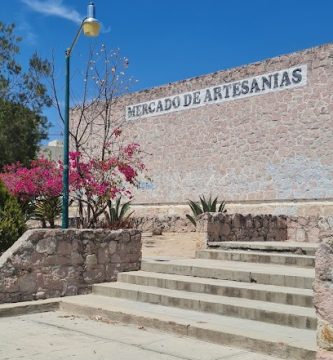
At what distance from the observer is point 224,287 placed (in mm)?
7980

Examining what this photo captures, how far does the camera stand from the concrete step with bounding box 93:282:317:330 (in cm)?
651


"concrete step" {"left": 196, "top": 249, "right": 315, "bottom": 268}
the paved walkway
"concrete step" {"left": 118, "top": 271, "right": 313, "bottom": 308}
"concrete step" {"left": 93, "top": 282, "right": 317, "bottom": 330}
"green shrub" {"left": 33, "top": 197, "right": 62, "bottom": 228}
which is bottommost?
the paved walkway

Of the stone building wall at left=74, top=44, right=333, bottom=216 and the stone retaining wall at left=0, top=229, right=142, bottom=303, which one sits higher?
the stone building wall at left=74, top=44, right=333, bottom=216

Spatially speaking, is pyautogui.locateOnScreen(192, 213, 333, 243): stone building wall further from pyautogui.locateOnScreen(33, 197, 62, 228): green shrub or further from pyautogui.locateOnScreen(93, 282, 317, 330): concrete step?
pyautogui.locateOnScreen(33, 197, 62, 228): green shrub

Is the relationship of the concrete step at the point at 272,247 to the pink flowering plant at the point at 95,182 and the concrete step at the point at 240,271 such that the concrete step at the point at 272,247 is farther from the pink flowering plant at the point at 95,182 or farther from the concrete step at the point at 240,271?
the pink flowering plant at the point at 95,182

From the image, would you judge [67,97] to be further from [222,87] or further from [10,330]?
[222,87]

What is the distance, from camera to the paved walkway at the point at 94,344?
5.84m

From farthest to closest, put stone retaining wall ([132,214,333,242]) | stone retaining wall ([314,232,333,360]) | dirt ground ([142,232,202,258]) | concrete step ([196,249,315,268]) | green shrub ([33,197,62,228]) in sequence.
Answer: green shrub ([33,197,62,228]) → stone retaining wall ([132,214,333,242]) → dirt ground ([142,232,202,258]) → concrete step ([196,249,315,268]) → stone retaining wall ([314,232,333,360])

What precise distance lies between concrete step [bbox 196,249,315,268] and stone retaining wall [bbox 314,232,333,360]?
183 inches

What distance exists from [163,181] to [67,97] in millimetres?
10227

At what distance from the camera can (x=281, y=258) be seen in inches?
386

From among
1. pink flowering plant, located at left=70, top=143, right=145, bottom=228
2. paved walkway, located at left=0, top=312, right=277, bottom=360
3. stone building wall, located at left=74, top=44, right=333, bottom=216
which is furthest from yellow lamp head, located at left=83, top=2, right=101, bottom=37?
stone building wall, located at left=74, top=44, right=333, bottom=216

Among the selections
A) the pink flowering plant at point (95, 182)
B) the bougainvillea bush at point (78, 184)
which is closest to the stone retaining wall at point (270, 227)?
the pink flowering plant at point (95, 182)

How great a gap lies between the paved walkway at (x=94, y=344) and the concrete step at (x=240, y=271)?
2.01 meters
